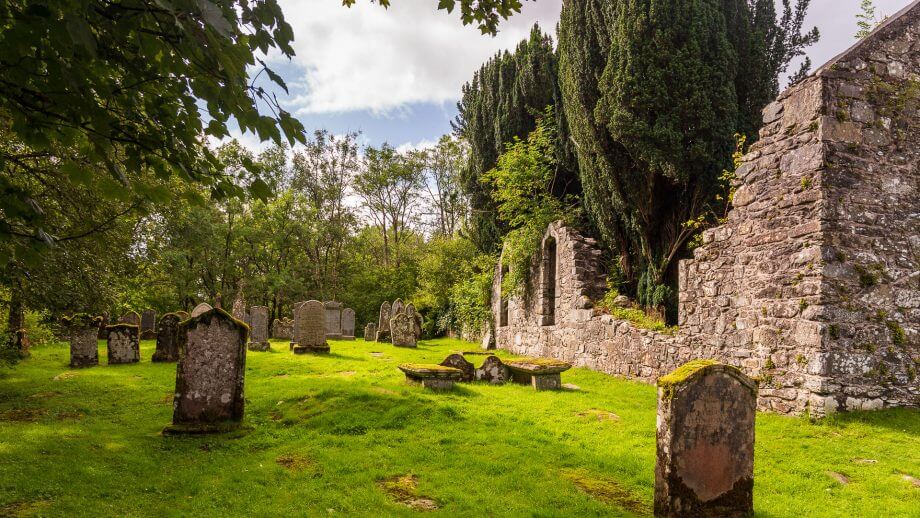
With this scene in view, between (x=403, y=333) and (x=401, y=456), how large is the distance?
13.2m

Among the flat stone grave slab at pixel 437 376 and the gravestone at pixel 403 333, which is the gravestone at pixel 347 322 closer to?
the gravestone at pixel 403 333

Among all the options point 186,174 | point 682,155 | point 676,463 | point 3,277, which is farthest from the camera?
point 682,155

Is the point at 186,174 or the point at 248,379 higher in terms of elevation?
the point at 186,174

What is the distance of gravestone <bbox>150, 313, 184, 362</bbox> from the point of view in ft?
45.3

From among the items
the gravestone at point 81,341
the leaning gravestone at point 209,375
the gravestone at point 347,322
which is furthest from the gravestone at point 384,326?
the leaning gravestone at point 209,375

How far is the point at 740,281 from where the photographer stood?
8.65 meters

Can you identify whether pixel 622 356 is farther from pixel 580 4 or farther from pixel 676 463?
pixel 580 4

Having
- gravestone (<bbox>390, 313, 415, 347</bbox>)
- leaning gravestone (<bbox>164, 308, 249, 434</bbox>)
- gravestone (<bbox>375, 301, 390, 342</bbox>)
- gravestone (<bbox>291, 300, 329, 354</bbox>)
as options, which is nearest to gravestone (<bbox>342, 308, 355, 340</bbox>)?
gravestone (<bbox>375, 301, 390, 342</bbox>)

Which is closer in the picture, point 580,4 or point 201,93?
point 201,93

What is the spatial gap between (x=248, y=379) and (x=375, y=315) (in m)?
20.0

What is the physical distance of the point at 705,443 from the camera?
4449mm

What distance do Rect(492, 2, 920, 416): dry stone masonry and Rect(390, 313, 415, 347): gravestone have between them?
11.9 metres

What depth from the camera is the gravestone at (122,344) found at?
13500 mm

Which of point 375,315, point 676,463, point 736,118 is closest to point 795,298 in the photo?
point 676,463
